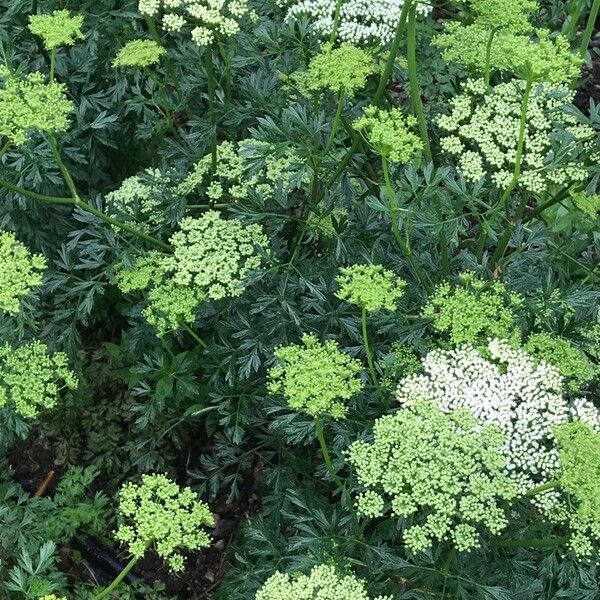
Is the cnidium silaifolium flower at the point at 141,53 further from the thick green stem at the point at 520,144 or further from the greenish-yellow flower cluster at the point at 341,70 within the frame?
the thick green stem at the point at 520,144

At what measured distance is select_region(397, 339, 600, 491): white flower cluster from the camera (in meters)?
4.29

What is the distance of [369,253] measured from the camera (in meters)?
5.30

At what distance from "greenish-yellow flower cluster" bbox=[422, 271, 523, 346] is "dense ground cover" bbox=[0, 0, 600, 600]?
2 cm

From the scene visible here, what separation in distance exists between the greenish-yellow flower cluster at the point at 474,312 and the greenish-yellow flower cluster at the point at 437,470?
502mm

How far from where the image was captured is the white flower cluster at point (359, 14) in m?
5.24

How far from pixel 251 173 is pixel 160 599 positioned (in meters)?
3.57

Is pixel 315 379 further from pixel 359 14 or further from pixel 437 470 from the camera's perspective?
pixel 359 14

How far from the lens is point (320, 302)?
5.29 metres

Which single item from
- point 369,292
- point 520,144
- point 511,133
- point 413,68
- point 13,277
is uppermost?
point 413,68

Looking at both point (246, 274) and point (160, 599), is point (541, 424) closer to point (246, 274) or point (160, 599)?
point (246, 274)

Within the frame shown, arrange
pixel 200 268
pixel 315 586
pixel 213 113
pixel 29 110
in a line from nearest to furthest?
pixel 315 586
pixel 29 110
pixel 200 268
pixel 213 113

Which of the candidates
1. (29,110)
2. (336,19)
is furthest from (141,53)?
(336,19)

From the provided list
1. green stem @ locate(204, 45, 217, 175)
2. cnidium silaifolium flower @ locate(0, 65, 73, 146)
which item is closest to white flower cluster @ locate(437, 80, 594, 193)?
green stem @ locate(204, 45, 217, 175)

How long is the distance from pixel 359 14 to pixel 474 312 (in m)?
2.18
